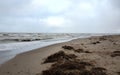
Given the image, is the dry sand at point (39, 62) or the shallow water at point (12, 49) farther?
the shallow water at point (12, 49)

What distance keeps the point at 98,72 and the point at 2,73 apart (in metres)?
3.97

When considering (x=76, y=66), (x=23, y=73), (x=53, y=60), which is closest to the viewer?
(x=23, y=73)

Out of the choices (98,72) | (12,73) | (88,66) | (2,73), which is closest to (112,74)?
(98,72)

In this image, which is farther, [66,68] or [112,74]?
[66,68]

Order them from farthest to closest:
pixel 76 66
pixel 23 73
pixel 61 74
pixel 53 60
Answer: pixel 53 60 → pixel 76 66 → pixel 23 73 → pixel 61 74

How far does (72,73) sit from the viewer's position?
5.96 meters

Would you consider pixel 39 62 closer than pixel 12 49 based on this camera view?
Yes

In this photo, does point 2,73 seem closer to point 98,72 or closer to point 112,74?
point 98,72

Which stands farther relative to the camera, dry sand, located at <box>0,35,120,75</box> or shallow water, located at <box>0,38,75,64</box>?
shallow water, located at <box>0,38,75,64</box>

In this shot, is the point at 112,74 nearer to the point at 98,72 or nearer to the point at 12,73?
the point at 98,72

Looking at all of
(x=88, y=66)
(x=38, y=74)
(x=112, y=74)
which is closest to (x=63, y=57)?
(x=88, y=66)

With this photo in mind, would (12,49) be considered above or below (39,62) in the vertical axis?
below

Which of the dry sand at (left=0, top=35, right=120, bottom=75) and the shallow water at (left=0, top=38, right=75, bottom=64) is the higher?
the dry sand at (left=0, top=35, right=120, bottom=75)

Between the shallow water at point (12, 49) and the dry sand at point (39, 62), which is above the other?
the dry sand at point (39, 62)
